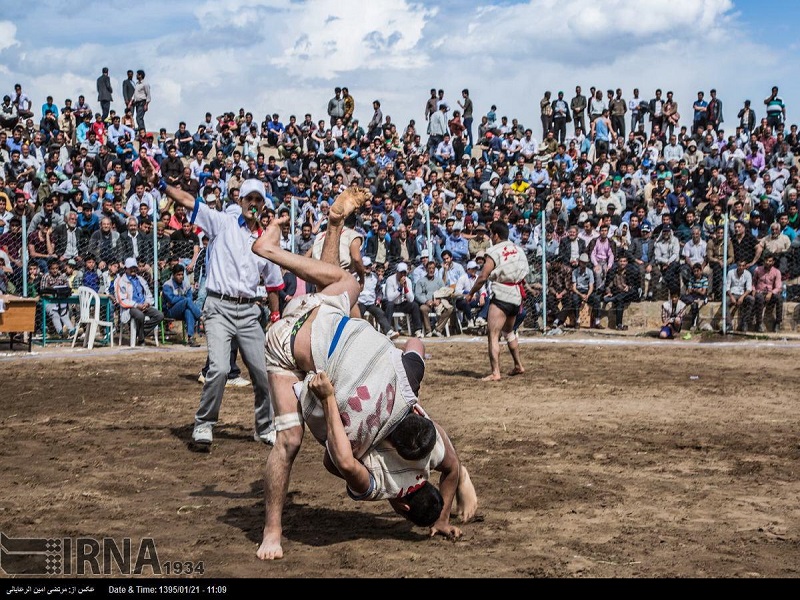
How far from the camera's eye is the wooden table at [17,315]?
49.4 ft

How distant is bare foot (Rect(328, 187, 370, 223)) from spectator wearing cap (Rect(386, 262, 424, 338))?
42.9 feet

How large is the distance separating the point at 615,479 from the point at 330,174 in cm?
1752

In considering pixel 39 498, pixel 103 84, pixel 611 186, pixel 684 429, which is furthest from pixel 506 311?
pixel 103 84

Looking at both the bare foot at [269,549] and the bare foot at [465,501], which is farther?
the bare foot at [465,501]

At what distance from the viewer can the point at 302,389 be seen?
17.7 ft

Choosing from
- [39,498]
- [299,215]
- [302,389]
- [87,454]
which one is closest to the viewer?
[302,389]

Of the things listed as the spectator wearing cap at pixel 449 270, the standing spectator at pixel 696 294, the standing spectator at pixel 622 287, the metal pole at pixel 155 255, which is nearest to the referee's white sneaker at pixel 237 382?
the metal pole at pixel 155 255

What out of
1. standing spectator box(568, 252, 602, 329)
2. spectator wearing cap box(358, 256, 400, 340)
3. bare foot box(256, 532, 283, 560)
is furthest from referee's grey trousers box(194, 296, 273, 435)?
standing spectator box(568, 252, 602, 329)

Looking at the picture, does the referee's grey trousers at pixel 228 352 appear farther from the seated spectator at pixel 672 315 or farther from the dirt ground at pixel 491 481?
the seated spectator at pixel 672 315

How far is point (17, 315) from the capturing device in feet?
49.8

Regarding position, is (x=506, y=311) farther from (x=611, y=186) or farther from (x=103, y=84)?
(x=103, y=84)

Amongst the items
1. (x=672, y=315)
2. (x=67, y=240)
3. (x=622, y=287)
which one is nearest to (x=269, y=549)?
(x=67, y=240)

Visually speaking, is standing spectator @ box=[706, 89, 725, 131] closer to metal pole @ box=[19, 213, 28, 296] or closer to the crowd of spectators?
the crowd of spectators

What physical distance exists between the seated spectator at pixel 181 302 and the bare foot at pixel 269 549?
11517 mm
